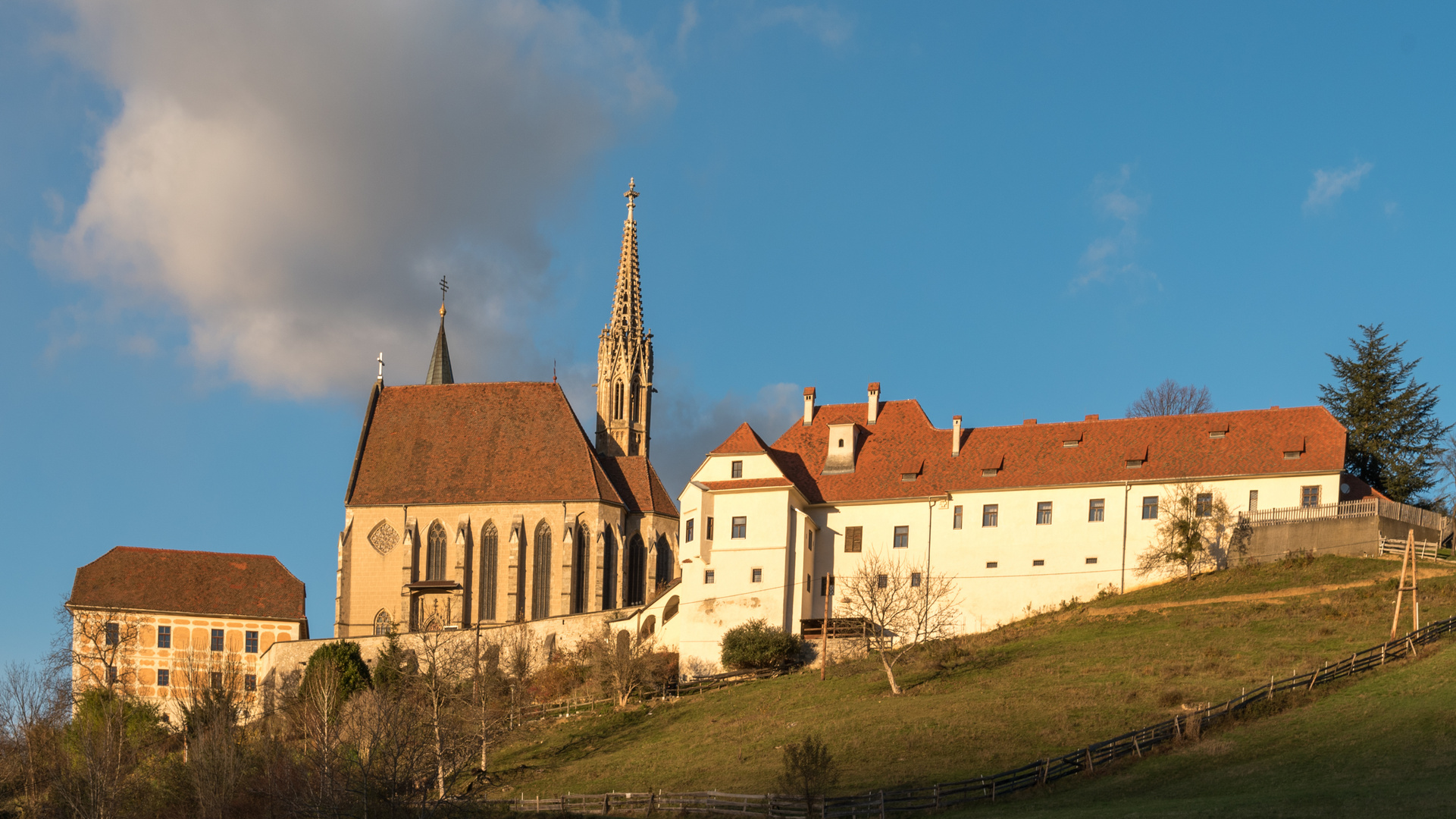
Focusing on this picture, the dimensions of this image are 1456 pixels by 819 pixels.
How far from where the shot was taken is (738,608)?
6612cm

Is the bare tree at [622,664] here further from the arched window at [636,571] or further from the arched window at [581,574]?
the arched window at [636,571]

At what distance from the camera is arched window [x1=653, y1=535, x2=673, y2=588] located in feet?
278

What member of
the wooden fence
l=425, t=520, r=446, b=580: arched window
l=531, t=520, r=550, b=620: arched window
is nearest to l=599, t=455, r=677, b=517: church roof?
l=531, t=520, r=550, b=620: arched window

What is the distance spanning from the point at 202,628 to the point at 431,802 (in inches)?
1754

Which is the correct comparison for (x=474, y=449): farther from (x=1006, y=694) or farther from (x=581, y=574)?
(x=1006, y=694)

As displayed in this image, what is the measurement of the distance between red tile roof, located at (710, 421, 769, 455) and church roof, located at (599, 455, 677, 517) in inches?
638

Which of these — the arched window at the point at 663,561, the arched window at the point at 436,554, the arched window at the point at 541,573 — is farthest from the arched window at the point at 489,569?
the arched window at the point at 663,561

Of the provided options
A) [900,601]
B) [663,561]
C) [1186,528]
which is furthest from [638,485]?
[1186,528]

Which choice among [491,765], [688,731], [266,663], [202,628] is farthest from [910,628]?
[202,628]

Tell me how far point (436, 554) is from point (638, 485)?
39.0 ft

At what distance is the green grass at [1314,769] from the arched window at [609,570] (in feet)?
147

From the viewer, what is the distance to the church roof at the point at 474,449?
84.1 metres

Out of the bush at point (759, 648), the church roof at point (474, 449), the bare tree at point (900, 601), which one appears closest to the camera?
the bush at point (759, 648)

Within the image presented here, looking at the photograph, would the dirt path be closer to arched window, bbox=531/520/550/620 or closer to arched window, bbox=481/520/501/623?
arched window, bbox=531/520/550/620
